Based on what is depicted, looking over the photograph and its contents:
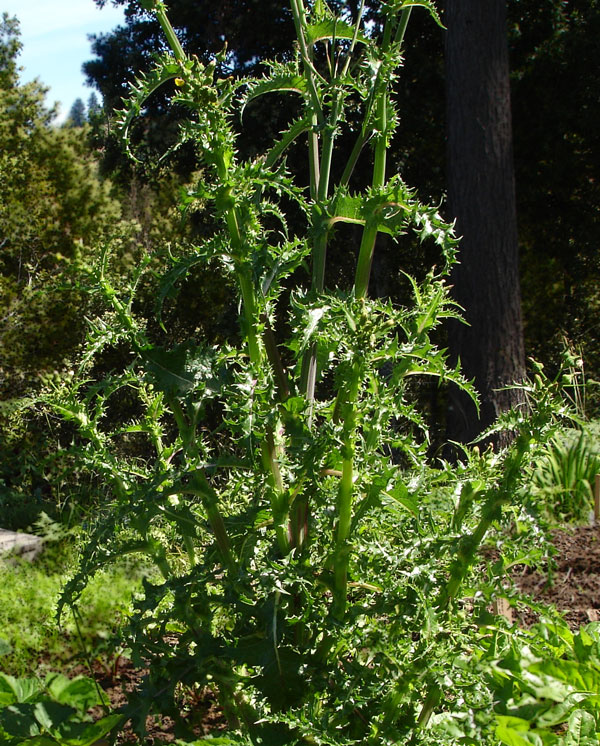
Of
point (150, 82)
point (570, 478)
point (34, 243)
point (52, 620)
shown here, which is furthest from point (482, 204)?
point (34, 243)

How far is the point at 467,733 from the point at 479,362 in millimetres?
4417

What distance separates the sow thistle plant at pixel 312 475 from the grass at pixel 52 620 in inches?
42.9

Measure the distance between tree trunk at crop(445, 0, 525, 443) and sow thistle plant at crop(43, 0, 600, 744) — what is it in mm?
4018

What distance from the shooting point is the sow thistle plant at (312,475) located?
1.43 metres

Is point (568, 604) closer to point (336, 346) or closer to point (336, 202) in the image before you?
point (336, 346)

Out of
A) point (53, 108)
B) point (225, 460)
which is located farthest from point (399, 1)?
point (53, 108)

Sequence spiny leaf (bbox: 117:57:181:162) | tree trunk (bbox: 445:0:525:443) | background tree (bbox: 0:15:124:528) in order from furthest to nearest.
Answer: background tree (bbox: 0:15:124:528)
tree trunk (bbox: 445:0:525:443)
spiny leaf (bbox: 117:57:181:162)

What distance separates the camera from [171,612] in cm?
164

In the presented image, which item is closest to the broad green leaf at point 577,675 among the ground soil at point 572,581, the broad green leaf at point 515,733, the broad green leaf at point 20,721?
the broad green leaf at point 515,733

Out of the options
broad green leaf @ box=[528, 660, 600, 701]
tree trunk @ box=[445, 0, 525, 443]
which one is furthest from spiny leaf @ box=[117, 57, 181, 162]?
tree trunk @ box=[445, 0, 525, 443]

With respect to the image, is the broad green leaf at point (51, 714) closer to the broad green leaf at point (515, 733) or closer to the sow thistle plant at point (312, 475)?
the sow thistle plant at point (312, 475)

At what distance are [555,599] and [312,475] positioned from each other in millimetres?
2095

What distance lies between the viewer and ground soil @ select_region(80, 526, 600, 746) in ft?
7.77

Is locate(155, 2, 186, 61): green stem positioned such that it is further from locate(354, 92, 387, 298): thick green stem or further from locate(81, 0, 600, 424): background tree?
locate(81, 0, 600, 424): background tree
